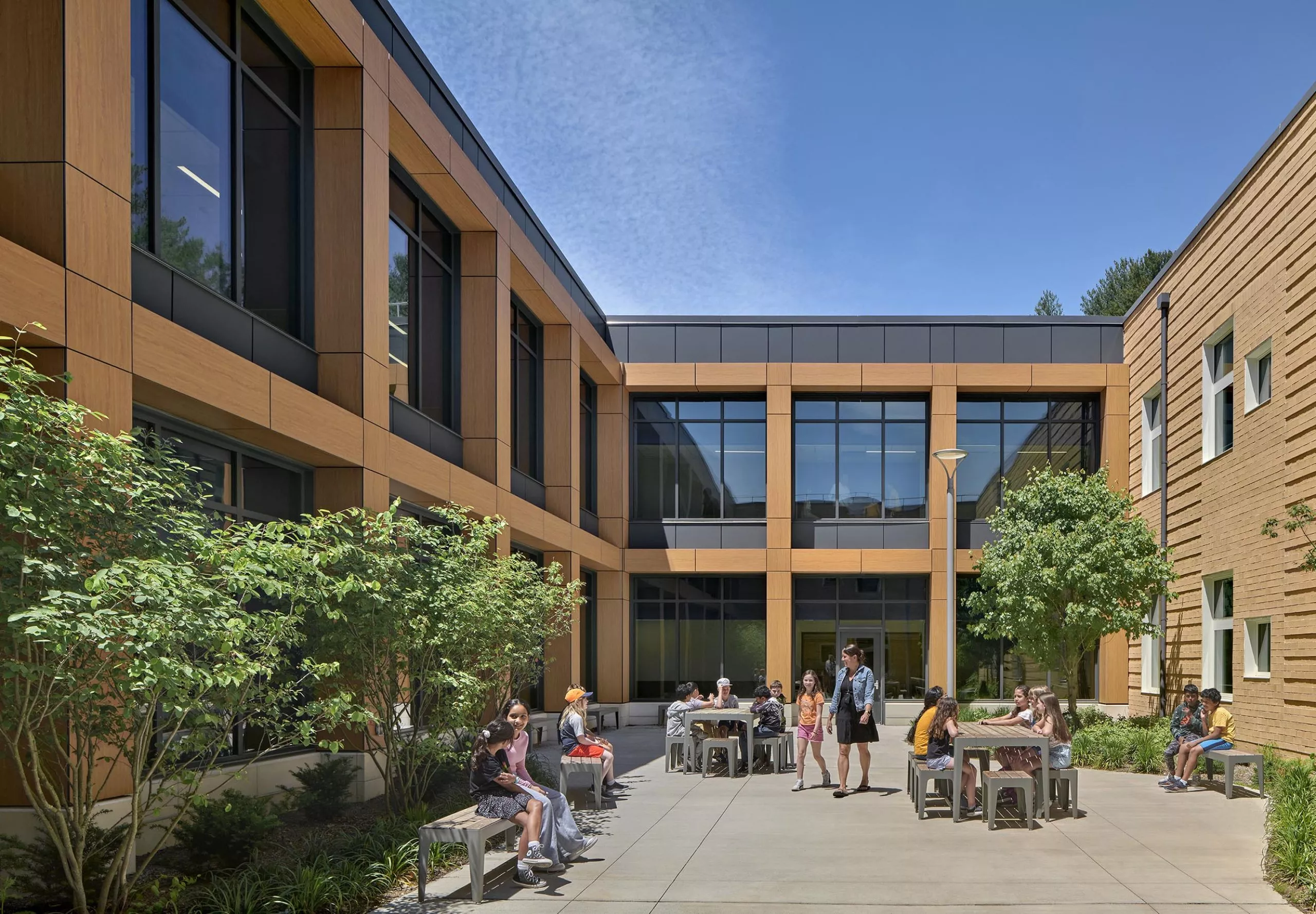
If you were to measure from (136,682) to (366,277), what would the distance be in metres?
8.60

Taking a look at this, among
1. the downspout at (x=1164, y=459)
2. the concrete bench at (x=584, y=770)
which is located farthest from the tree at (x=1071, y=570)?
the concrete bench at (x=584, y=770)

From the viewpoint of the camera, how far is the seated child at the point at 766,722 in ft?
61.7

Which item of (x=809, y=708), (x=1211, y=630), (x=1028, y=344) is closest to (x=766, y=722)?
(x=809, y=708)

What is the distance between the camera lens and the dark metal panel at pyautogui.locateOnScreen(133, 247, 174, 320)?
35.4 ft

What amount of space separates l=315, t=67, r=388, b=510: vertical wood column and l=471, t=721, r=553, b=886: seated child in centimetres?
480

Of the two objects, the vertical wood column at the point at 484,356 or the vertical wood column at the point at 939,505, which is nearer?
the vertical wood column at the point at 484,356

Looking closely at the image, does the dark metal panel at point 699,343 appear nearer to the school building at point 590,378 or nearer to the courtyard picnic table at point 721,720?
the school building at point 590,378

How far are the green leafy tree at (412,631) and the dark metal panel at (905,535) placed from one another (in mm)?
18664

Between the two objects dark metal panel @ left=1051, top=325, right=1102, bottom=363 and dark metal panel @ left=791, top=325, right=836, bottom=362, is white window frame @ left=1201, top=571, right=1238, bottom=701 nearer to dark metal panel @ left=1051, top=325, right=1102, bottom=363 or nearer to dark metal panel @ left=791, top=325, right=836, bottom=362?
dark metal panel @ left=1051, top=325, right=1102, bottom=363

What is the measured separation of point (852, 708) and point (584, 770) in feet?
11.7

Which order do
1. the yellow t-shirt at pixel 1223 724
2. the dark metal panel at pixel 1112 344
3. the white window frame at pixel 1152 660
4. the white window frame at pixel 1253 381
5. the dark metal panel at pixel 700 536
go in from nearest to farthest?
the yellow t-shirt at pixel 1223 724 → the white window frame at pixel 1253 381 → the white window frame at pixel 1152 660 → the dark metal panel at pixel 1112 344 → the dark metal panel at pixel 700 536

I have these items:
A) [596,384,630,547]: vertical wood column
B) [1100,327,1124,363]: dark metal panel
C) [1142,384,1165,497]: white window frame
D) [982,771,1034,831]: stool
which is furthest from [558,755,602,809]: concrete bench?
[1100,327,1124,363]: dark metal panel

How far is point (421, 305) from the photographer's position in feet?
61.9

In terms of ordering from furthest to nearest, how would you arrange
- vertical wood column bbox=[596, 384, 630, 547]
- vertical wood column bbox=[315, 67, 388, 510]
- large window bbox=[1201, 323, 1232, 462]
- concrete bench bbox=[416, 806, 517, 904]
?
vertical wood column bbox=[596, 384, 630, 547] < large window bbox=[1201, 323, 1232, 462] < vertical wood column bbox=[315, 67, 388, 510] < concrete bench bbox=[416, 806, 517, 904]
